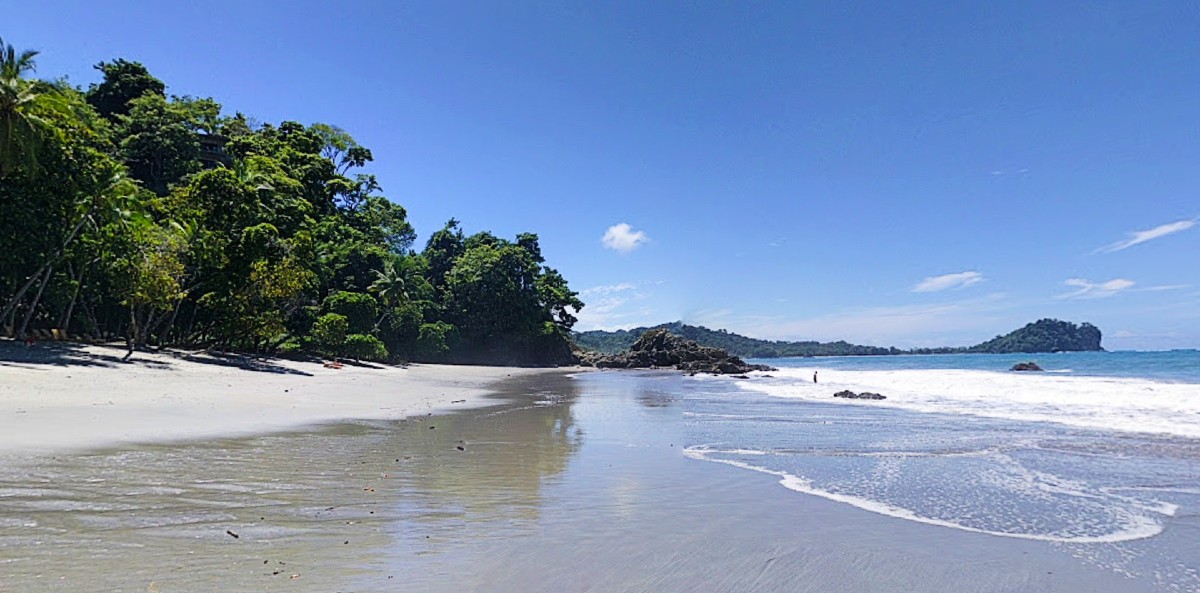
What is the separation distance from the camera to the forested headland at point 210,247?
24453 millimetres

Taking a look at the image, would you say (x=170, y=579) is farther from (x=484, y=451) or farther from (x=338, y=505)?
(x=484, y=451)

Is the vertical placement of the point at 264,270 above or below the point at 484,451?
above

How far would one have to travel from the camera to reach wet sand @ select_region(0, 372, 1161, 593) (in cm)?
483

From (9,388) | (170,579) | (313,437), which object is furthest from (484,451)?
(9,388)

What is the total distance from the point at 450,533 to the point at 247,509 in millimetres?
2261

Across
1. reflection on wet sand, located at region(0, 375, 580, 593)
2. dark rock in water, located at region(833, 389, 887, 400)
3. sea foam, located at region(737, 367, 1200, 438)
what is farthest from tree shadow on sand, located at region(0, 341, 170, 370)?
dark rock in water, located at region(833, 389, 887, 400)

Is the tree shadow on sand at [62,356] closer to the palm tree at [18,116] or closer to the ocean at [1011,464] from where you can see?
the palm tree at [18,116]

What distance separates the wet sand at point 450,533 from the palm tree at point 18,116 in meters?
19.3

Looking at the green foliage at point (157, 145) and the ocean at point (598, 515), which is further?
the green foliage at point (157, 145)

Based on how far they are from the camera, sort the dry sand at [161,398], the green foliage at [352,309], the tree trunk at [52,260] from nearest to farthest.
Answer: the dry sand at [161,398], the tree trunk at [52,260], the green foliage at [352,309]

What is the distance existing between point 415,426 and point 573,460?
574 centimetres

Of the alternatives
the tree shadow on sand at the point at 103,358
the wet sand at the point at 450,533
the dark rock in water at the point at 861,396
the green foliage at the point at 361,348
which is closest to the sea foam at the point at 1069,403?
the dark rock in water at the point at 861,396

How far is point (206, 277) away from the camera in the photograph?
3178cm

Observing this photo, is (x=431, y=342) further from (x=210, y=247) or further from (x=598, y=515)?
(x=598, y=515)
